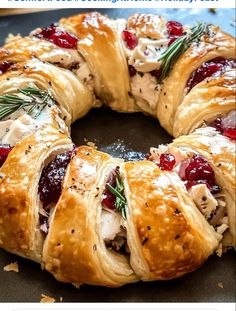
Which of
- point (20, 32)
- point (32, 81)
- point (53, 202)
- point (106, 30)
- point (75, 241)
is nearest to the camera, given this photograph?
point (75, 241)

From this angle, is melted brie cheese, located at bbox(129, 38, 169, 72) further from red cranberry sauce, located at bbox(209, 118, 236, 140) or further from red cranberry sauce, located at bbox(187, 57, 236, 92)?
red cranberry sauce, located at bbox(209, 118, 236, 140)

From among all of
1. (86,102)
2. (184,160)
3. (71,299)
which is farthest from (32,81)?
(71,299)

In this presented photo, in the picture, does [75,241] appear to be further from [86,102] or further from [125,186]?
[86,102]

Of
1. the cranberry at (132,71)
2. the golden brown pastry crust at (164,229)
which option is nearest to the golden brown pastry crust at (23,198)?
the golden brown pastry crust at (164,229)

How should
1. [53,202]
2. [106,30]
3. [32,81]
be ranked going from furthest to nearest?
[106,30] → [32,81] → [53,202]

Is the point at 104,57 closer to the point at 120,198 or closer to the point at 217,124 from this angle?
the point at 217,124

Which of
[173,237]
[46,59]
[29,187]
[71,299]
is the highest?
[46,59]

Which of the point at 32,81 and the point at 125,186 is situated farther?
the point at 32,81
